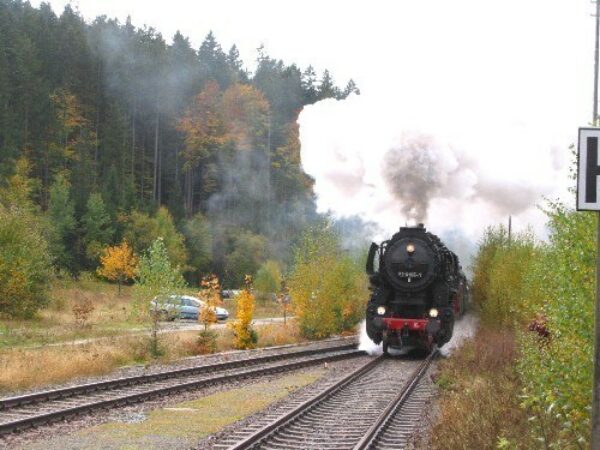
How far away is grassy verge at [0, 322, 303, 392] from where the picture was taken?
53.9 ft

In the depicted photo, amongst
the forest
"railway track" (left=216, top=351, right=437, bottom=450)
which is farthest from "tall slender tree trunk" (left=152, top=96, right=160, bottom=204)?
"railway track" (left=216, top=351, right=437, bottom=450)

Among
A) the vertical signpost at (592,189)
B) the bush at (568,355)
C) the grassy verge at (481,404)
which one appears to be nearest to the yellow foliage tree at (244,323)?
the grassy verge at (481,404)

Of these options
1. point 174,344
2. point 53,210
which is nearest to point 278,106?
point 53,210

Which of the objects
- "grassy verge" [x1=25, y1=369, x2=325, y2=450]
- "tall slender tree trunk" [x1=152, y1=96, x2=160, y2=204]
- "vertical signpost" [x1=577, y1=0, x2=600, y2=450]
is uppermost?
"tall slender tree trunk" [x1=152, y1=96, x2=160, y2=204]

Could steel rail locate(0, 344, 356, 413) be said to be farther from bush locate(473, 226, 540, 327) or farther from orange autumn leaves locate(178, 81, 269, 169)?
orange autumn leaves locate(178, 81, 269, 169)

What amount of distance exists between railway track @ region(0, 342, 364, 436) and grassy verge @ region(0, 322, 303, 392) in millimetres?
1545

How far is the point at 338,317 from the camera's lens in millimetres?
35688

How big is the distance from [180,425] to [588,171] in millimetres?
8564

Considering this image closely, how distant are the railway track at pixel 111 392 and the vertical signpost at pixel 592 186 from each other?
8.40 meters

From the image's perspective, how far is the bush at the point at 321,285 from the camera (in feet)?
108

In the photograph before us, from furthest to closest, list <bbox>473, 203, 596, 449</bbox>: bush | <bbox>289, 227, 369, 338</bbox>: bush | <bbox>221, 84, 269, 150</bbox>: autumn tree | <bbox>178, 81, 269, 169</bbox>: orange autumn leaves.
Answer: <bbox>178, 81, 269, 169</bbox>: orange autumn leaves → <bbox>221, 84, 269, 150</bbox>: autumn tree → <bbox>289, 227, 369, 338</bbox>: bush → <bbox>473, 203, 596, 449</bbox>: bush

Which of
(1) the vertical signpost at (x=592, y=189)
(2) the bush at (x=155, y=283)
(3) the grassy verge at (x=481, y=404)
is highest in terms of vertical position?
(1) the vertical signpost at (x=592, y=189)

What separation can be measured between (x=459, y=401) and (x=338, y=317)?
23.5 m

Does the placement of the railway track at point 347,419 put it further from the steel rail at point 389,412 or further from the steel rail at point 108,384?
the steel rail at point 108,384
